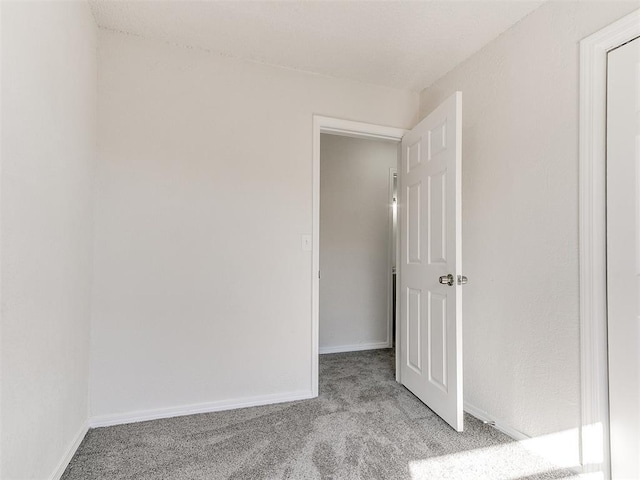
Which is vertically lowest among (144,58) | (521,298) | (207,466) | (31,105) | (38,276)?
(207,466)

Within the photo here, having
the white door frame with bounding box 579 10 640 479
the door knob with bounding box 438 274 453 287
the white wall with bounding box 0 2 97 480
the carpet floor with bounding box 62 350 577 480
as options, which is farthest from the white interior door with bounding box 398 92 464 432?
the white wall with bounding box 0 2 97 480

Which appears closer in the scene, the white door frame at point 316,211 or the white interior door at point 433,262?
the white interior door at point 433,262

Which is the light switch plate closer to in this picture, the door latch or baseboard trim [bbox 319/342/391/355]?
the door latch

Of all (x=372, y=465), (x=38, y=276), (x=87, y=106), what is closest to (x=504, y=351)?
(x=372, y=465)

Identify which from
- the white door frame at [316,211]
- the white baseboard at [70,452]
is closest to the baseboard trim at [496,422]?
the white door frame at [316,211]


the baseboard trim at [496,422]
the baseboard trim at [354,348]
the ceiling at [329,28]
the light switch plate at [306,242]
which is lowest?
the baseboard trim at [354,348]

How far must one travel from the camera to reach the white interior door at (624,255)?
126 cm

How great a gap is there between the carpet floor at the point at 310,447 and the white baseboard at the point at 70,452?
3cm

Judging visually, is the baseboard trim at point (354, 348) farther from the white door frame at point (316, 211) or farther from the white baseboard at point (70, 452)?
the white baseboard at point (70, 452)

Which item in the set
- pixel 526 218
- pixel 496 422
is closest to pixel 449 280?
pixel 526 218

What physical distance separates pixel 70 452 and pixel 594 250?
2610 mm

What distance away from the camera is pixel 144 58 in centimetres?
196

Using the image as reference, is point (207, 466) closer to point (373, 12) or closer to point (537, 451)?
point (537, 451)

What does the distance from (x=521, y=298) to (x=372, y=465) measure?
1.15 metres
